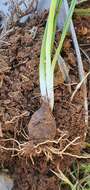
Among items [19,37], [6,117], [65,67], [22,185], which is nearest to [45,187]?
[22,185]

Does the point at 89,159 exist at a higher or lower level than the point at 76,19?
lower

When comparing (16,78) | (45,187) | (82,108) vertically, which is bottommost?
(45,187)

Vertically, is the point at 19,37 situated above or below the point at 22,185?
above

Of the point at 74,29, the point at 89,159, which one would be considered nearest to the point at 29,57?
the point at 74,29

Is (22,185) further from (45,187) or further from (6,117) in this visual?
(6,117)

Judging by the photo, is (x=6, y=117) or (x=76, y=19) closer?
(x=6, y=117)

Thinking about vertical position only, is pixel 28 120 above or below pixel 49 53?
below

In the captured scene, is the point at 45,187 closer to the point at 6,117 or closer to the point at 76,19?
the point at 6,117
